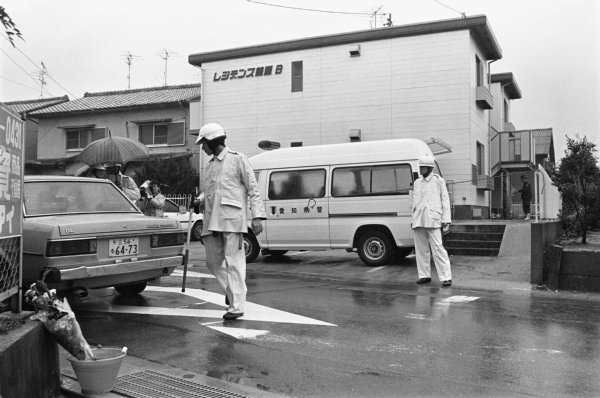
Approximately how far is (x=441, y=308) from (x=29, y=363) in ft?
15.2

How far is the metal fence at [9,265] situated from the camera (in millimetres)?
3359

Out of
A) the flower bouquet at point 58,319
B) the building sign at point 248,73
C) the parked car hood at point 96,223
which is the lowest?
the flower bouquet at point 58,319

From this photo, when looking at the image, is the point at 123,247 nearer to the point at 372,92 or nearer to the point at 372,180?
the point at 372,180

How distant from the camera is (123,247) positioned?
240 inches

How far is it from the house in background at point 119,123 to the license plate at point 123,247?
1936cm

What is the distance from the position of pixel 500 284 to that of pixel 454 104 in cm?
1137

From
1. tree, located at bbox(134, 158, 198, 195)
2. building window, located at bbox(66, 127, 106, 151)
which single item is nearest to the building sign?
tree, located at bbox(134, 158, 198, 195)

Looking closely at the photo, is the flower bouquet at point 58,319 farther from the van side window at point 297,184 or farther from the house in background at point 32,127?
the house in background at point 32,127

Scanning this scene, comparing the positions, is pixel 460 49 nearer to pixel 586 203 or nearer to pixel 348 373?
pixel 586 203

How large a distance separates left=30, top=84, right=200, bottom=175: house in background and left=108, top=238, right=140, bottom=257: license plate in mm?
19357

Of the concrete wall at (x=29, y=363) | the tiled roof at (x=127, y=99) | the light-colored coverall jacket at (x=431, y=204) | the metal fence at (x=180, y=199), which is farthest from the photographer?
the tiled roof at (x=127, y=99)

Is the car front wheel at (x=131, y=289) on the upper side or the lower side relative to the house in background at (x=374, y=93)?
lower

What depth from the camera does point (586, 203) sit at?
31.7 ft

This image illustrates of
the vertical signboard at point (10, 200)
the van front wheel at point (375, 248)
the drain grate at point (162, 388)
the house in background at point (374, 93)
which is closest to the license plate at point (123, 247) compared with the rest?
the drain grate at point (162, 388)
